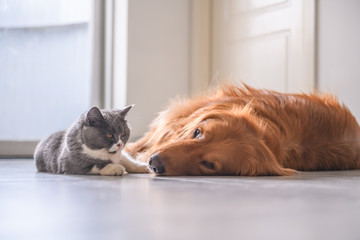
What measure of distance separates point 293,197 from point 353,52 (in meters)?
2.05

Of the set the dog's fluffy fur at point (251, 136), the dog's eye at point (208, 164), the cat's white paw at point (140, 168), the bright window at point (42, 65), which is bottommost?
the cat's white paw at point (140, 168)

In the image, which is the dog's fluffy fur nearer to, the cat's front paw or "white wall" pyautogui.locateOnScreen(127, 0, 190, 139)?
the cat's front paw

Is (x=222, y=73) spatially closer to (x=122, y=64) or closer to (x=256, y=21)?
(x=256, y=21)

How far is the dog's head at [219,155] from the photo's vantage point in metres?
1.63

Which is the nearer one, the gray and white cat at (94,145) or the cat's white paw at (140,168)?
the gray and white cat at (94,145)

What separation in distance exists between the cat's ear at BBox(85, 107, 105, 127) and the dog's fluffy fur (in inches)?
9.1

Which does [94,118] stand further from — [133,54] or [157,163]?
[133,54]

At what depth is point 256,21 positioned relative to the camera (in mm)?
3750

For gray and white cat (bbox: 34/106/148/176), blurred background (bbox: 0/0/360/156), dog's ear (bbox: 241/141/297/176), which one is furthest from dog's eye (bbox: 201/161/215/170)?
blurred background (bbox: 0/0/360/156)

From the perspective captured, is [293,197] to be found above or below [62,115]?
below

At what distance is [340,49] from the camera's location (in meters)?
2.98

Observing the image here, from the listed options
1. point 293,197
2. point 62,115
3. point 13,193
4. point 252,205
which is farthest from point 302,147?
point 62,115

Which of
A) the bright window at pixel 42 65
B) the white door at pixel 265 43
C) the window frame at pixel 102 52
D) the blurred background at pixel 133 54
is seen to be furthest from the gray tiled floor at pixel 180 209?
the window frame at pixel 102 52

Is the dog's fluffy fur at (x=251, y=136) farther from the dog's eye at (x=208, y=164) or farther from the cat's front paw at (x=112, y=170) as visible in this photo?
the cat's front paw at (x=112, y=170)
